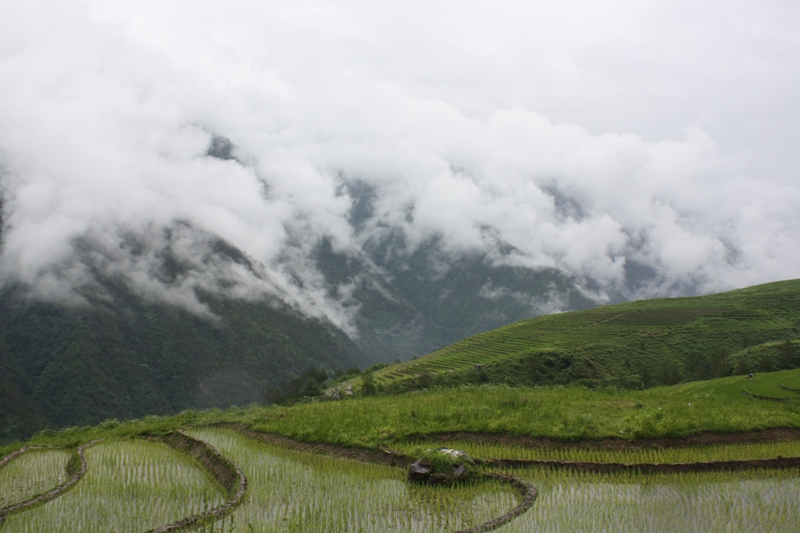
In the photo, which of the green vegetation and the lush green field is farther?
the green vegetation

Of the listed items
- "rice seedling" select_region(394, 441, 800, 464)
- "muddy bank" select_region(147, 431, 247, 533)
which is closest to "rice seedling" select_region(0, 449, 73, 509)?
"muddy bank" select_region(147, 431, 247, 533)

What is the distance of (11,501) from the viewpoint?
675 inches

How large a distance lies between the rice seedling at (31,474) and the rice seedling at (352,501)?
6.42 m

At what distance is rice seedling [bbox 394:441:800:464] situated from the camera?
19.0 meters

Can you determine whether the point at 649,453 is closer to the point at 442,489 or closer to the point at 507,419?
the point at 507,419

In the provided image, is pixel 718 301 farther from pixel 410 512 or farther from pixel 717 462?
pixel 410 512

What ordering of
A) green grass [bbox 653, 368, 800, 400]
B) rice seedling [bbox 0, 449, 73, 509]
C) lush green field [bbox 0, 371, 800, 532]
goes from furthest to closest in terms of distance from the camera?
green grass [bbox 653, 368, 800, 400] → rice seedling [bbox 0, 449, 73, 509] → lush green field [bbox 0, 371, 800, 532]

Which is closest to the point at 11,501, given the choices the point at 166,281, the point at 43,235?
the point at 166,281

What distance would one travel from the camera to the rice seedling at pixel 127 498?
14.9 m

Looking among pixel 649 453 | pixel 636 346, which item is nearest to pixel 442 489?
pixel 649 453

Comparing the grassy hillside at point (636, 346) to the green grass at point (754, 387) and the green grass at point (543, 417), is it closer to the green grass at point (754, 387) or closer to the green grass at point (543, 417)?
the green grass at point (754, 387)

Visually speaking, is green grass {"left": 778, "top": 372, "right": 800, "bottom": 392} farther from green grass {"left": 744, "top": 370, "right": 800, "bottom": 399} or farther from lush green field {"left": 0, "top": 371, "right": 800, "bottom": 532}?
lush green field {"left": 0, "top": 371, "right": 800, "bottom": 532}

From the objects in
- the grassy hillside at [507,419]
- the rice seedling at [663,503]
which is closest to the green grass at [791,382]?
the grassy hillside at [507,419]

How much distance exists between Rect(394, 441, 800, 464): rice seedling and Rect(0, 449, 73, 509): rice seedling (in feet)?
41.1
